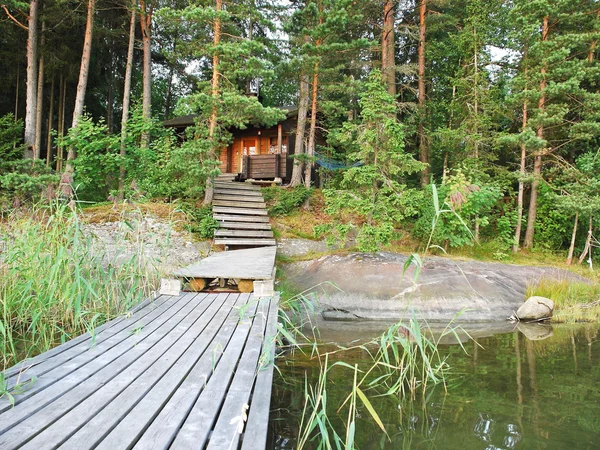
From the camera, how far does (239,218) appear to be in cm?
996

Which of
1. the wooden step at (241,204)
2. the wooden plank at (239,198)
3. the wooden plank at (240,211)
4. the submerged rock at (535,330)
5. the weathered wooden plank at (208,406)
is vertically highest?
the wooden plank at (239,198)

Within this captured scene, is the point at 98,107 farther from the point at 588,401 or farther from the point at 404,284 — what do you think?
the point at 588,401

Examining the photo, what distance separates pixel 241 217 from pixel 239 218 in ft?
0.39

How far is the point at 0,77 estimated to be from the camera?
1681 centimetres

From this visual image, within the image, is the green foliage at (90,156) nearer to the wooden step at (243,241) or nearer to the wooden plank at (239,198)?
the wooden plank at (239,198)

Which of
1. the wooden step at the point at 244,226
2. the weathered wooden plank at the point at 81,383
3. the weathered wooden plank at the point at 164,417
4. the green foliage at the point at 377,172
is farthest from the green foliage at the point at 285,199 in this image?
the weathered wooden plank at the point at 164,417

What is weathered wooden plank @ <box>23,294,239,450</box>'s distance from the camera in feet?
5.08

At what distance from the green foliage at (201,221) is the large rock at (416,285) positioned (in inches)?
91.8

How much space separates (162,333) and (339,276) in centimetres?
461

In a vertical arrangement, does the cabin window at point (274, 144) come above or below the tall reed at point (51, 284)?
above

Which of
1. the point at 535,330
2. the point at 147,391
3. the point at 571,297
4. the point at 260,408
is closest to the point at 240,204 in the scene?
the point at 535,330

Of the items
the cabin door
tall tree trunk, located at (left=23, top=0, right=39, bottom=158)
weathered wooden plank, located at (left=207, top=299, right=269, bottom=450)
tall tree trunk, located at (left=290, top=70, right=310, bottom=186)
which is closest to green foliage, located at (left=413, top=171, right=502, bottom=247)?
tall tree trunk, located at (left=290, top=70, right=310, bottom=186)

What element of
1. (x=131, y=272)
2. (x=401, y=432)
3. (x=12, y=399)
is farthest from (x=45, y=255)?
(x=401, y=432)

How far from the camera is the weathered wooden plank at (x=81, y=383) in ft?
5.32
